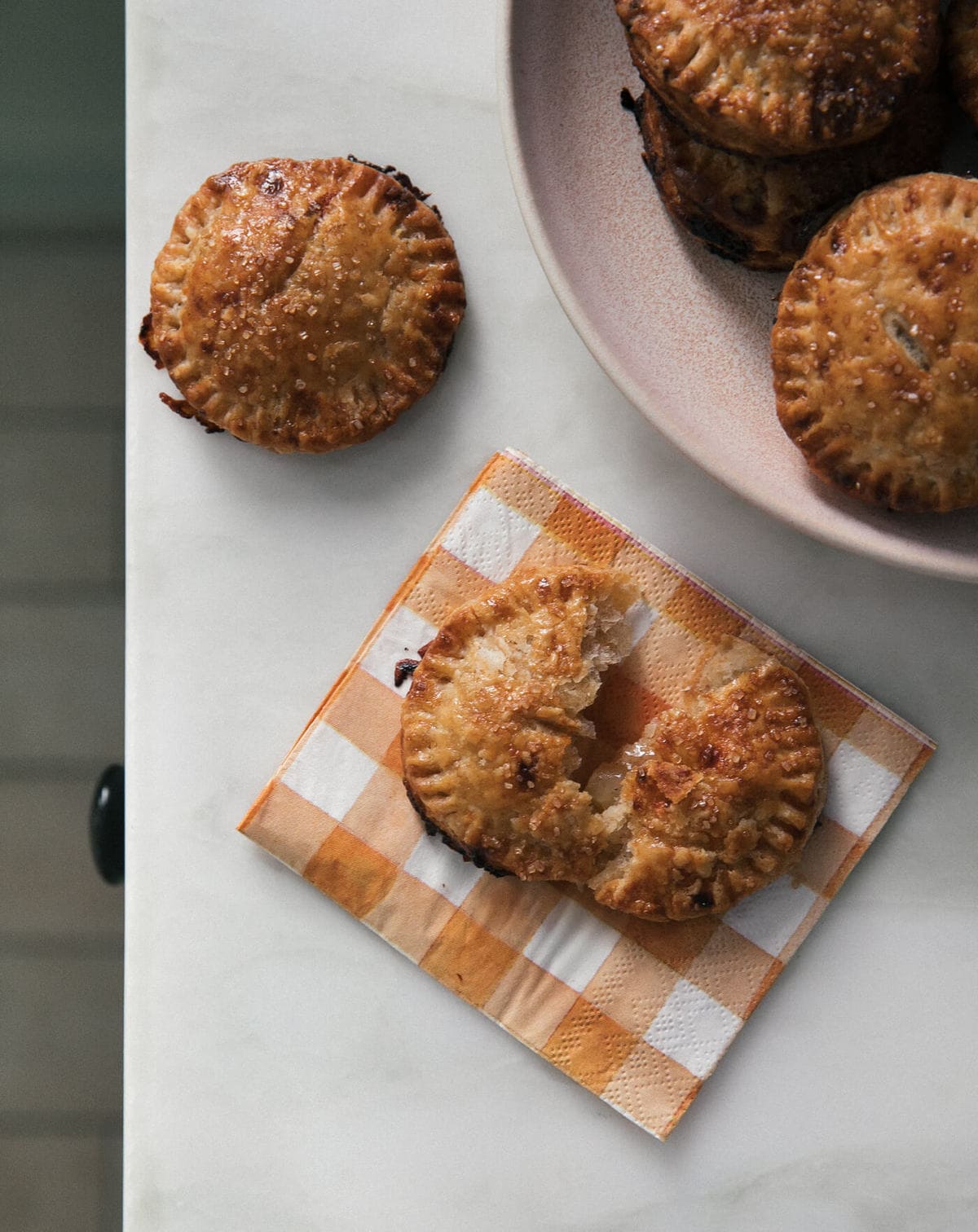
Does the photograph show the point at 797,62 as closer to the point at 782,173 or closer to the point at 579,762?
the point at 782,173

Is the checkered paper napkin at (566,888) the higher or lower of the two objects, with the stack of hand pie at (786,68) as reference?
lower

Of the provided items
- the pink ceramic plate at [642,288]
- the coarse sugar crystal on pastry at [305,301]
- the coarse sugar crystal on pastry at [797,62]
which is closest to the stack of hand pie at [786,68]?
the coarse sugar crystal on pastry at [797,62]

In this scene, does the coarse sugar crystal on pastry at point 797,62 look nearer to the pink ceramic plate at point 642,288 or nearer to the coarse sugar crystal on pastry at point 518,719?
the pink ceramic plate at point 642,288

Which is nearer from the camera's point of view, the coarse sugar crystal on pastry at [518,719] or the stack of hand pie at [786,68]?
the stack of hand pie at [786,68]

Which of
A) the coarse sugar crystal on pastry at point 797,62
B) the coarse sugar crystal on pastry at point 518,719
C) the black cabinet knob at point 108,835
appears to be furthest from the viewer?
the black cabinet knob at point 108,835

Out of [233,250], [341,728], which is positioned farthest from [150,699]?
[233,250]

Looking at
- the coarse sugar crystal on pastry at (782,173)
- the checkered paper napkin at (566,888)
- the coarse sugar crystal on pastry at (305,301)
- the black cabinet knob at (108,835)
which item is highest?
the coarse sugar crystal on pastry at (782,173)

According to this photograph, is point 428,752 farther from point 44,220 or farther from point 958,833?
point 44,220
